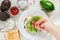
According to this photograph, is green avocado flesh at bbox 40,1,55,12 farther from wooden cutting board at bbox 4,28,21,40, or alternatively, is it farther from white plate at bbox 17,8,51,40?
wooden cutting board at bbox 4,28,21,40

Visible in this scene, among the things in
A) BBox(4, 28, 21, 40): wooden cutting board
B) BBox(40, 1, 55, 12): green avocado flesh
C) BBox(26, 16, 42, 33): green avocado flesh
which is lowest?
BBox(4, 28, 21, 40): wooden cutting board

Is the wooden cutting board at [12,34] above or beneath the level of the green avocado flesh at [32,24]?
beneath

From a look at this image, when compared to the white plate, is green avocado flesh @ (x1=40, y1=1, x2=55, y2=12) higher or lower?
higher

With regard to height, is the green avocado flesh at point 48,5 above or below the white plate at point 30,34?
above

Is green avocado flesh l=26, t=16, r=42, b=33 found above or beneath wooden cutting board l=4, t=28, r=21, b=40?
above

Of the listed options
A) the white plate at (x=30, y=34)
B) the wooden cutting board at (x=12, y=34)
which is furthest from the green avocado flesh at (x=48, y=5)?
the wooden cutting board at (x=12, y=34)

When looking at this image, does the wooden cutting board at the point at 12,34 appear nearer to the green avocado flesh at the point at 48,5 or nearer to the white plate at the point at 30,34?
the white plate at the point at 30,34

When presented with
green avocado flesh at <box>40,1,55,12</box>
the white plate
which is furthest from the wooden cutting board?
green avocado flesh at <box>40,1,55,12</box>

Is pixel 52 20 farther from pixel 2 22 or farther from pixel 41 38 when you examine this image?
pixel 2 22

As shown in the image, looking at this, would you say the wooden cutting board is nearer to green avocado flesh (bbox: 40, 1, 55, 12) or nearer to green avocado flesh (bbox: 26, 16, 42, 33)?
green avocado flesh (bbox: 26, 16, 42, 33)

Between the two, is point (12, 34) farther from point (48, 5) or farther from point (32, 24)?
point (48, 5)

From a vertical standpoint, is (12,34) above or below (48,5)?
below

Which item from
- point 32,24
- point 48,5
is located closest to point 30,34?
point 32,24

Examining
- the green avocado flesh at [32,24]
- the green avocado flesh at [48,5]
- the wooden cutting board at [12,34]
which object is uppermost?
the green avocado flesh at [48,5]
